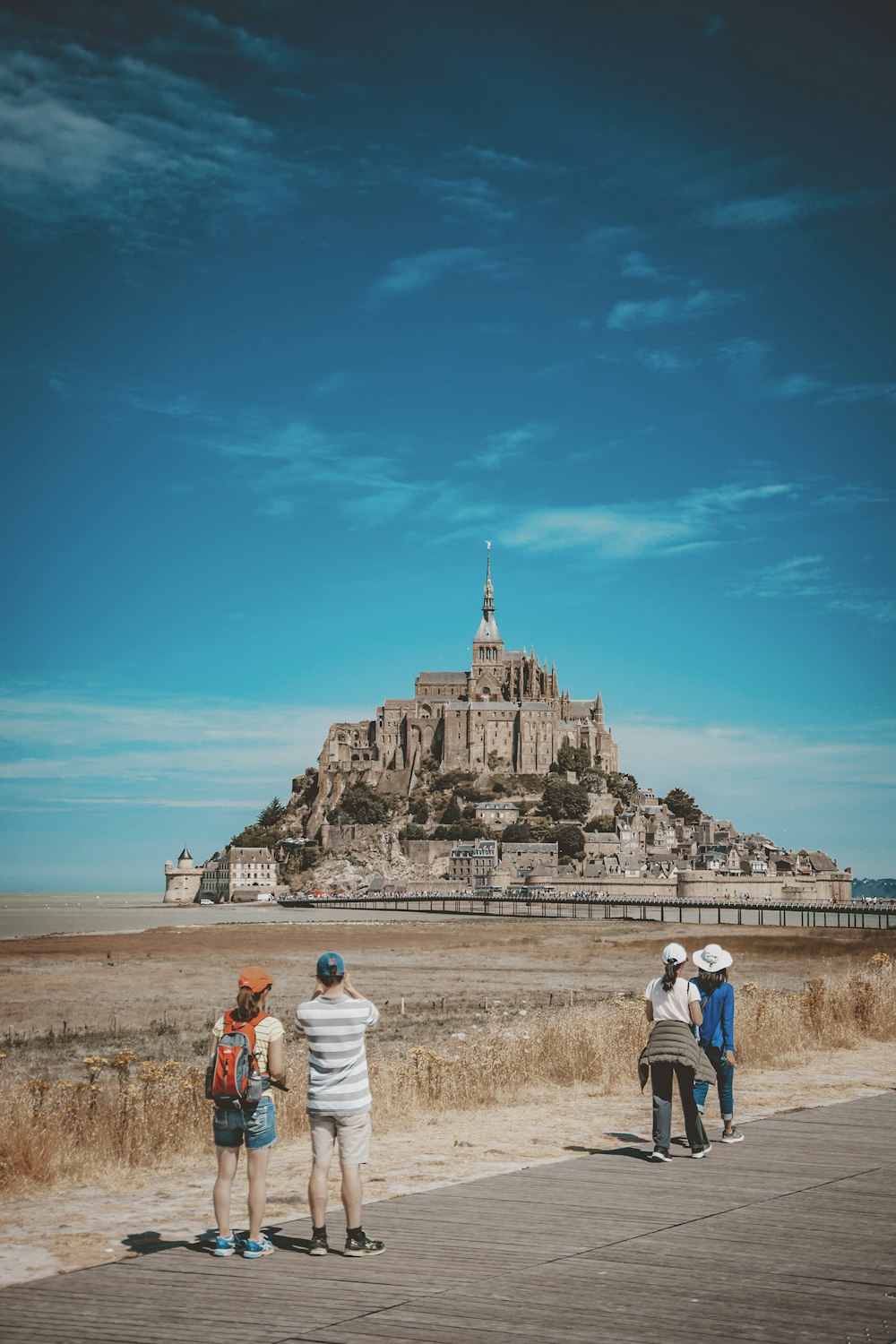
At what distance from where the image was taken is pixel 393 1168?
29.7ft

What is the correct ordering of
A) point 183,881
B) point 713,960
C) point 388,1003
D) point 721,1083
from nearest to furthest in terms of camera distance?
point 721,1083, point 713,960, point 388,1003, point 183,881

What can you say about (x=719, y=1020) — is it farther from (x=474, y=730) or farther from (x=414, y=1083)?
(x=474, y=730)

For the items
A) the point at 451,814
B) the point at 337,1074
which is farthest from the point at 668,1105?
the point at 451,814

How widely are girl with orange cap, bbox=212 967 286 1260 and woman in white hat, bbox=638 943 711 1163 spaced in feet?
10.8

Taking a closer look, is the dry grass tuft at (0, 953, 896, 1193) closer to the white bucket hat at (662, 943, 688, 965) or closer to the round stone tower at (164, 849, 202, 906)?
the white bucket hat at (662, 943, 688, 965)

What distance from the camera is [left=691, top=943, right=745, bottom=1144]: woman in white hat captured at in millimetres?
9828

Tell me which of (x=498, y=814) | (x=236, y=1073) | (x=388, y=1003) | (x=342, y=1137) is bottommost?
(x=388, y=1003)

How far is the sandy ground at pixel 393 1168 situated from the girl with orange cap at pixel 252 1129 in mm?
580

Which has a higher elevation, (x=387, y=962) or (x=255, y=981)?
(x=255, y=981)

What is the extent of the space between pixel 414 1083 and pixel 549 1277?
649 centimetres

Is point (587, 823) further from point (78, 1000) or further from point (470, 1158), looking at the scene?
point (470, 1158)

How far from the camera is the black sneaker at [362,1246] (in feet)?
21.5

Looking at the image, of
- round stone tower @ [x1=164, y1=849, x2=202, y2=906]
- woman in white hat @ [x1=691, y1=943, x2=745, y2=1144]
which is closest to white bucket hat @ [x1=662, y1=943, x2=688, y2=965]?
woman in white hat @ [x1=691, y1=943, x2=745, y2=1144]

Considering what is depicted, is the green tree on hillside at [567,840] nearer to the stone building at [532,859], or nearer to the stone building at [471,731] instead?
the stone building at [532,859]
